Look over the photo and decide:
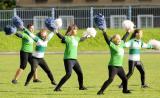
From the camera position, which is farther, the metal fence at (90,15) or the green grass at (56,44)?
the metal fence at (90,15)

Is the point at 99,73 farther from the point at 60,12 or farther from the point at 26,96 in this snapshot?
the point at 60,12

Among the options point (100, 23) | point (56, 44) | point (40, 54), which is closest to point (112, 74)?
point (100, 23)

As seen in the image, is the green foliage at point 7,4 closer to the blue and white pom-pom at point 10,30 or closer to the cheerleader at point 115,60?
the blue and white pom-pom at point 10,30

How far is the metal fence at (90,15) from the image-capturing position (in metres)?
61.2

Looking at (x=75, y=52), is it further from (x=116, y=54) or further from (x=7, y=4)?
(x=7, y=4)

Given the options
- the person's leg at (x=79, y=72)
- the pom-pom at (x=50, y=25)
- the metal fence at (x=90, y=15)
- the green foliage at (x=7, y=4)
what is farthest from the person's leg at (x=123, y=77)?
the green foliage at (x=7, y=4)

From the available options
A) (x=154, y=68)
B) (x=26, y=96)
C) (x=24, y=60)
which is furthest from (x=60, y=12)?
(x=26, y=96)

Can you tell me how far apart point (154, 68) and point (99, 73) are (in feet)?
12.1

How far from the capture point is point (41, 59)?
21.5m

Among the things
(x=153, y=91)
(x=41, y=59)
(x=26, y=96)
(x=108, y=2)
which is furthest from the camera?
(x=108, y=2)

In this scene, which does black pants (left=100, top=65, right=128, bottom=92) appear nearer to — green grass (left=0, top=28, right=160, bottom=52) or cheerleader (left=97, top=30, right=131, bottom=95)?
cheerleader (left=97, top=30, right=131, bottom=95)

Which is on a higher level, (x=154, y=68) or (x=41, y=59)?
(x=41, y=59)

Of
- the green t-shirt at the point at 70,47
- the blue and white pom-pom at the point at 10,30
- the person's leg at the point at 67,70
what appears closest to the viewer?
the person's leg at the point at 67,70

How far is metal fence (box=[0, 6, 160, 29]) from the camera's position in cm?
6119
